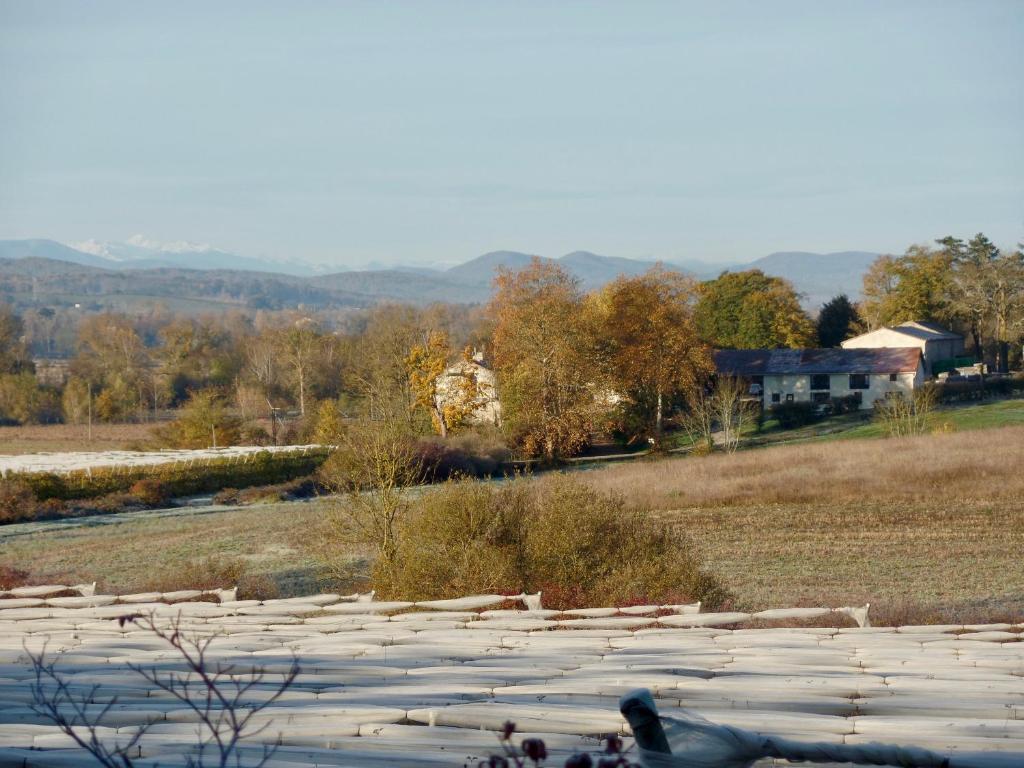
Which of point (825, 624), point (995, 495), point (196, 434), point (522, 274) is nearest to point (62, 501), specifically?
point (196, 434)

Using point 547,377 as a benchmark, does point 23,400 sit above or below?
below

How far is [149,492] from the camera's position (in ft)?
135

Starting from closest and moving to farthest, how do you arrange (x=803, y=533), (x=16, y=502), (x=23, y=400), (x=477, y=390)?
(x=803, y=533), (x=16, y=502), (x=477, y=390), (x=23, y=400)

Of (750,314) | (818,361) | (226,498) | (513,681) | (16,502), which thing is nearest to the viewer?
(513,681)

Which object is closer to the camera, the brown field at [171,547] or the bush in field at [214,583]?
the bush in field at [214,583]

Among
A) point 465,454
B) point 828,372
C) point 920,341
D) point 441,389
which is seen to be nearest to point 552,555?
point 465,454

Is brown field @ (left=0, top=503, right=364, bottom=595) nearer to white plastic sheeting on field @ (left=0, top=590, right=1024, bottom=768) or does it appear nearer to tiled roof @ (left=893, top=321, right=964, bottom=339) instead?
white plastic sheeting on field @ (left=0, top=590, right=1024, bottom=768)

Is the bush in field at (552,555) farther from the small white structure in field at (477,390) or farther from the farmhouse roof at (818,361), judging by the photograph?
the farmhouse roof at (818,361)

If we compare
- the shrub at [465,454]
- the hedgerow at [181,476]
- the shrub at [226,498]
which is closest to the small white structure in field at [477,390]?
the shrub at [465,454]

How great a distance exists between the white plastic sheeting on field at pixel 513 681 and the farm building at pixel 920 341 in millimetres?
59835

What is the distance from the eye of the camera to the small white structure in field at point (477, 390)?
54250mm

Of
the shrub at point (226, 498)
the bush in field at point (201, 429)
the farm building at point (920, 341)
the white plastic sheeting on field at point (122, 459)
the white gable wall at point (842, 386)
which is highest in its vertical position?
the farm building at point (920, 341)

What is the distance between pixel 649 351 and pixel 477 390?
887 centimetres

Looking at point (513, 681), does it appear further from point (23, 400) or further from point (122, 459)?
point (23, 400)
